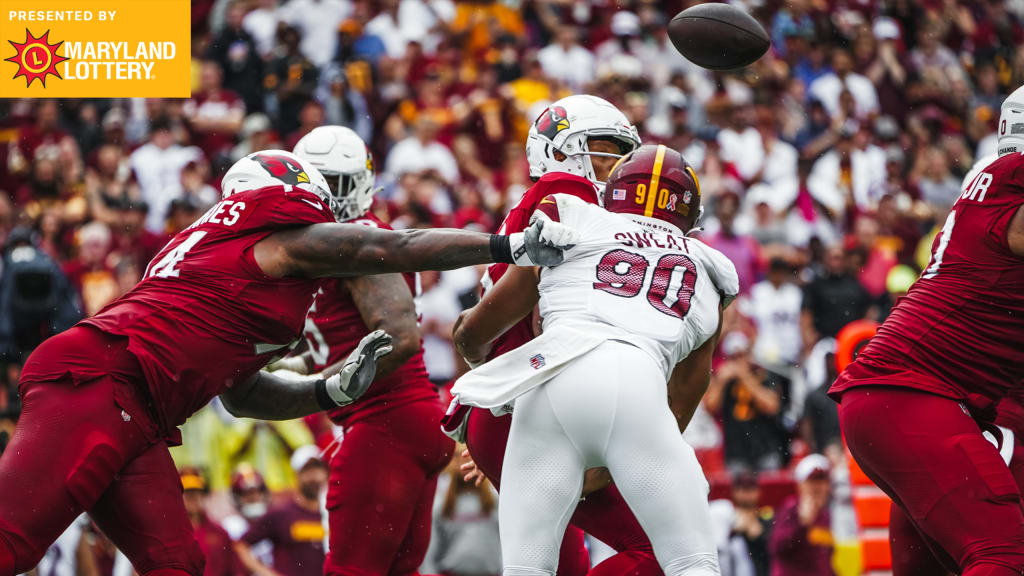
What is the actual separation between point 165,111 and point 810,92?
23.6ft

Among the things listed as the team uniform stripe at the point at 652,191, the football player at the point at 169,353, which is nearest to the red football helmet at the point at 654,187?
the team uniform stripe at the point at 652,191

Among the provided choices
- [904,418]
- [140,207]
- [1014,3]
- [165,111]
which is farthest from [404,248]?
[1014,3]

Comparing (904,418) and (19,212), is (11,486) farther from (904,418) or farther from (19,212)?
(19,212)

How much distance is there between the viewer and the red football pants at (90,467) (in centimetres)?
485

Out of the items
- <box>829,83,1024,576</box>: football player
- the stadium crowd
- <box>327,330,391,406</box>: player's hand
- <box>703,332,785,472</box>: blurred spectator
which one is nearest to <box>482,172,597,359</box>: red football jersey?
<box>327,330,391,406</box>: player's hand

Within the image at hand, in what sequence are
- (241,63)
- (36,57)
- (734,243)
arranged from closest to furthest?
(36,57), (734,243), (241,63)

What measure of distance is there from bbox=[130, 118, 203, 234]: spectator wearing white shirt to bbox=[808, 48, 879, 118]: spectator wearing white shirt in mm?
7007

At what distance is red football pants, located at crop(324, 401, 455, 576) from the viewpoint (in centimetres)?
606

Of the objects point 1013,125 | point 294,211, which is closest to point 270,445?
point 294,211

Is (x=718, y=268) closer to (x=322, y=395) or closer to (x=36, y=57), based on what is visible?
(x=322, y=395)

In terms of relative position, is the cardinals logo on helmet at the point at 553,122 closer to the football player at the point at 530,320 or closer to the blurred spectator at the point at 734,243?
the football player at the point at 530,320

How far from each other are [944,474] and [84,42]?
6.63m

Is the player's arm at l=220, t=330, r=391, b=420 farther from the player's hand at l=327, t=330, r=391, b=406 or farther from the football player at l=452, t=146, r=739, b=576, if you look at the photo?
the football player at l=452, t=146, r=739, b=576

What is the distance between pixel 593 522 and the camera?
5410 mm
